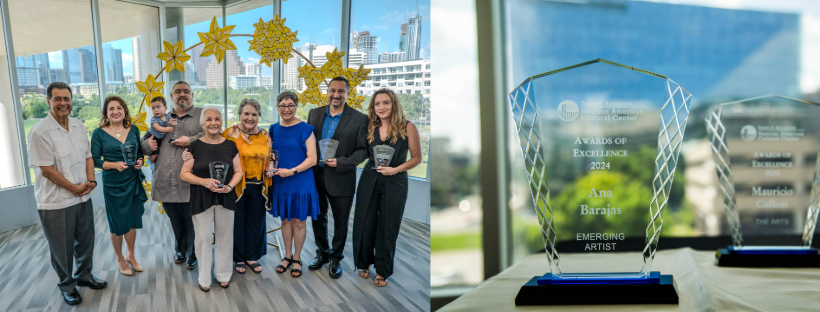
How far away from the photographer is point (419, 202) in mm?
5305

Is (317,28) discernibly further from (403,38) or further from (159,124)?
(159,124)

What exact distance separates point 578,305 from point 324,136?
2012 millimetres

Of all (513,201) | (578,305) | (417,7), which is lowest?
(578,305)

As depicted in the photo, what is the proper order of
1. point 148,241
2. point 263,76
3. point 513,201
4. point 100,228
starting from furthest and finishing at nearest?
1. point 263,76
2. point 100,228
3. point 148,241
4. point 513,201

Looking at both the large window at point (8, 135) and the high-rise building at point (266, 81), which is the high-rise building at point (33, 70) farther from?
the high-rise building at point (266, 81)

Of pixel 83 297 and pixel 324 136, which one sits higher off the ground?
pixel 324 136

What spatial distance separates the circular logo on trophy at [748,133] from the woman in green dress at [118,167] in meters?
3.79

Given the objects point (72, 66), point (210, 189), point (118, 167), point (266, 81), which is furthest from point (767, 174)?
point (72, 66)

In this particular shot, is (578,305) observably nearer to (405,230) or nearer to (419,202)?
(405,230)

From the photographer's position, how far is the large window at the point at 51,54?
5.01 meters

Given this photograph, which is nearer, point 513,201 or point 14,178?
point 513,201

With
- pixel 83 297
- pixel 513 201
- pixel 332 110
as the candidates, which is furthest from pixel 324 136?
pixel 83 297

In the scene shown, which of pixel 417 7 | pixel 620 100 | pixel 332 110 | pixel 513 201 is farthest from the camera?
pixel 417 7

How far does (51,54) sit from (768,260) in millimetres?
6956
